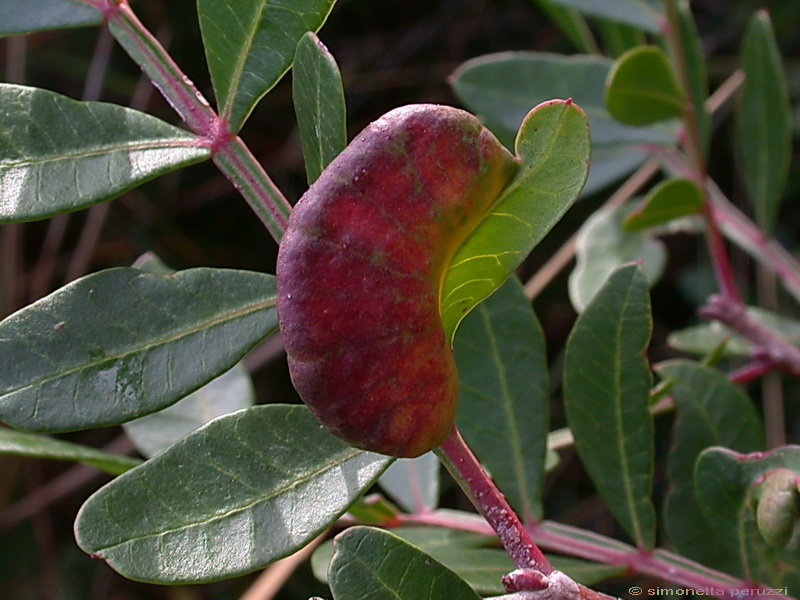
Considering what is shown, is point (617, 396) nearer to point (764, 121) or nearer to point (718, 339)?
point (718, 339)

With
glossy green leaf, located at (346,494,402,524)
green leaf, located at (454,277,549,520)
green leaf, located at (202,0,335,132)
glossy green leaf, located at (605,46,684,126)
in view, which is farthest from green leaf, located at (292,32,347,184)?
glossy green leaf, located at (605,46,684,126)

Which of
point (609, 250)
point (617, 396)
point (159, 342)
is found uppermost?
point (159, 342)

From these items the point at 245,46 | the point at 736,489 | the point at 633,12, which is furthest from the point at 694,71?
the point at 245,46

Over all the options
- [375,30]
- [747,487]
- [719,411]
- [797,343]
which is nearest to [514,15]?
[375,30]

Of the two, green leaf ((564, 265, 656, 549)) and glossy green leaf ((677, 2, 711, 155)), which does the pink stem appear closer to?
green leaf ((564, 265, 656, 549))

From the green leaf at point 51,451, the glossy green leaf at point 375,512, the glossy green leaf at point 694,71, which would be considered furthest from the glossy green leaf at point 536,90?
the green leaf at point 51,451

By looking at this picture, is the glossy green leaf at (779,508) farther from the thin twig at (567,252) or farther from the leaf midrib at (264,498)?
the thin twig at (567,252)
